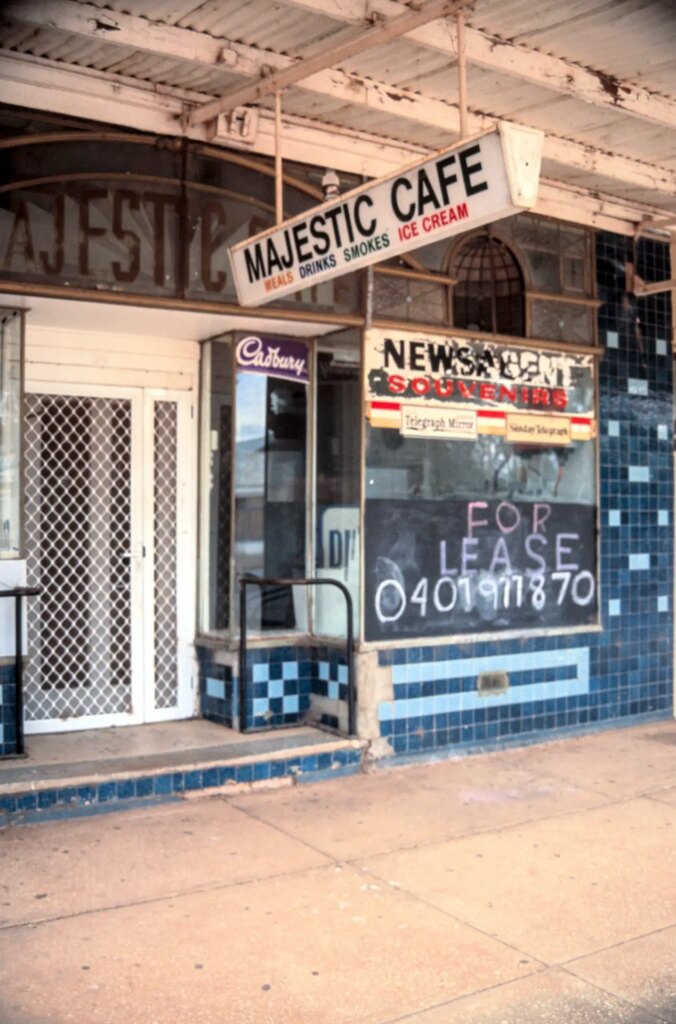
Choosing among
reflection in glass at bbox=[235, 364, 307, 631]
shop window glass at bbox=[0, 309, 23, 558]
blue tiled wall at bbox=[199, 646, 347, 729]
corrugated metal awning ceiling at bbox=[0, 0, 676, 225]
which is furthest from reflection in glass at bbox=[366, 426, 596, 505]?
shop window glass at bbox=[0, 309, 23, 558]

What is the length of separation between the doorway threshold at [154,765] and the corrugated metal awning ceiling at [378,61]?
3543 mm

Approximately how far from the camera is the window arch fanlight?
741 centimetres

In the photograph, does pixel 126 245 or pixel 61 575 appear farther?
pixel 61 575

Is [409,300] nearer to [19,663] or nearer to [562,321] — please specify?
[562,321]

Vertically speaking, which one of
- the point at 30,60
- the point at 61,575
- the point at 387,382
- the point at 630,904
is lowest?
the point at 630,904

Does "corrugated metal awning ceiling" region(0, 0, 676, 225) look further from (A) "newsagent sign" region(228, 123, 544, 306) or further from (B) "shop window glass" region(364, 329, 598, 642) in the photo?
(B) "shop window glass" region(364, 329, 598, 642)

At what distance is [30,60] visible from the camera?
564 centimetres

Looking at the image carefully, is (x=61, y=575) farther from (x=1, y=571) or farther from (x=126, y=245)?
(x=126, y=245)

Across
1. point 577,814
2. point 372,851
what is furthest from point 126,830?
point 577,814

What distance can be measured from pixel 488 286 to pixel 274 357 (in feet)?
5.43

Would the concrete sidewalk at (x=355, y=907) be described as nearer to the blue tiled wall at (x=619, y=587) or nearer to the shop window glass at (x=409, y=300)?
the blue tiled wall at (x=619, y=587)

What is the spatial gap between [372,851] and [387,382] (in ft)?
9.74

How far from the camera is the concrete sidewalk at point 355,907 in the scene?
3729mm

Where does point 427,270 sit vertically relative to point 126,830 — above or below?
above
